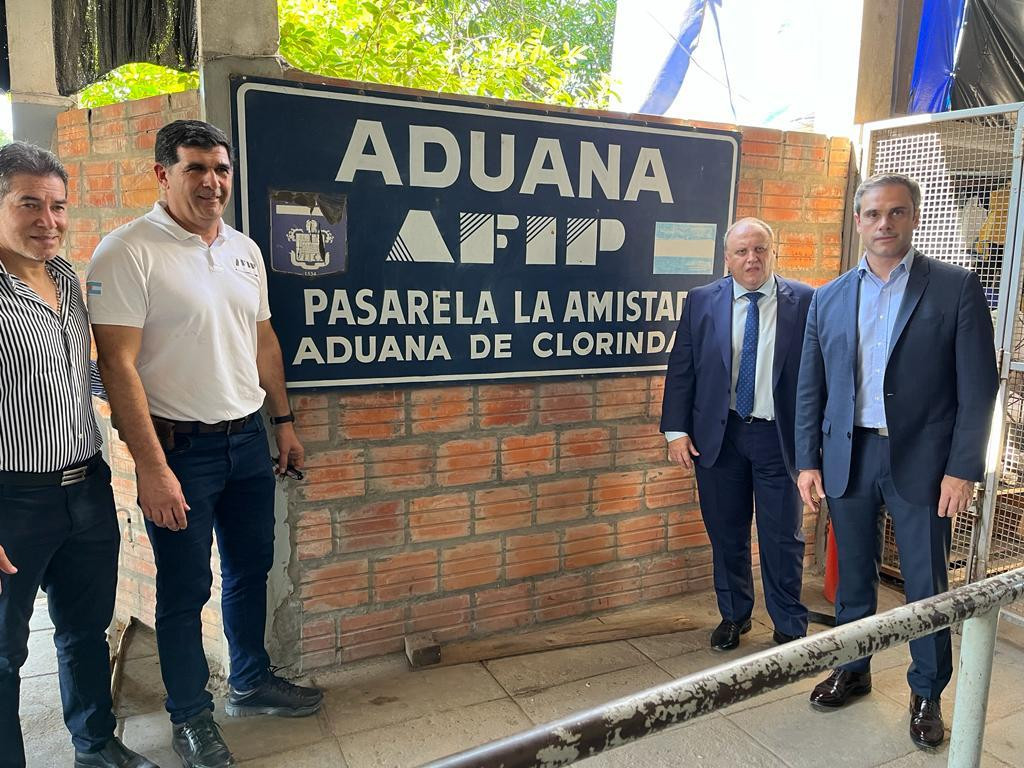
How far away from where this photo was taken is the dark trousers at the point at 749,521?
3385mm

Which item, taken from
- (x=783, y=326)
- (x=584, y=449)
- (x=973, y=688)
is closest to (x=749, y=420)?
(x=783, y=326)

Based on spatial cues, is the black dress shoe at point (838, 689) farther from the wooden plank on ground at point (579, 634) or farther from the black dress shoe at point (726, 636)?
the wooden plank on ground at point (579, 634)

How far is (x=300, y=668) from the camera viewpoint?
326 centimetres

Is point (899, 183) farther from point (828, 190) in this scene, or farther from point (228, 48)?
point (228, 48)

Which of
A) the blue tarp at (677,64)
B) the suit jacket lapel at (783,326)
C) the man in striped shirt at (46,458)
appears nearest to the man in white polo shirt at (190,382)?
the man in striped shirt at (46,458)

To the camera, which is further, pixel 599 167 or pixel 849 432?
pixel 599 167

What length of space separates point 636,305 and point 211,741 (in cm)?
253

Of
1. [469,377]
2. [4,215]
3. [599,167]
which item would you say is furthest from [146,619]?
[599,167]

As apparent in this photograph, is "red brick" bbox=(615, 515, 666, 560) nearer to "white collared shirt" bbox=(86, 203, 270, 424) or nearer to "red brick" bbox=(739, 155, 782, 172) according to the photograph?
"red brick" bbox=(739, 155, 782, 172)

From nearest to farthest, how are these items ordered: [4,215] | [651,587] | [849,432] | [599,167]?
[4,215] → [849,432] → [599,167] → [651,587]

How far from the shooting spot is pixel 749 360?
334 centimetres

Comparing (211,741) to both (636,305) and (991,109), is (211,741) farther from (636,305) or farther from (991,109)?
(991,109)

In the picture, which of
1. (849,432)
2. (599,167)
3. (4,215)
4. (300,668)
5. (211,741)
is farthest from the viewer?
(599,167)

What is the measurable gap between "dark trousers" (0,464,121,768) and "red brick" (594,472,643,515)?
2.17 meters
